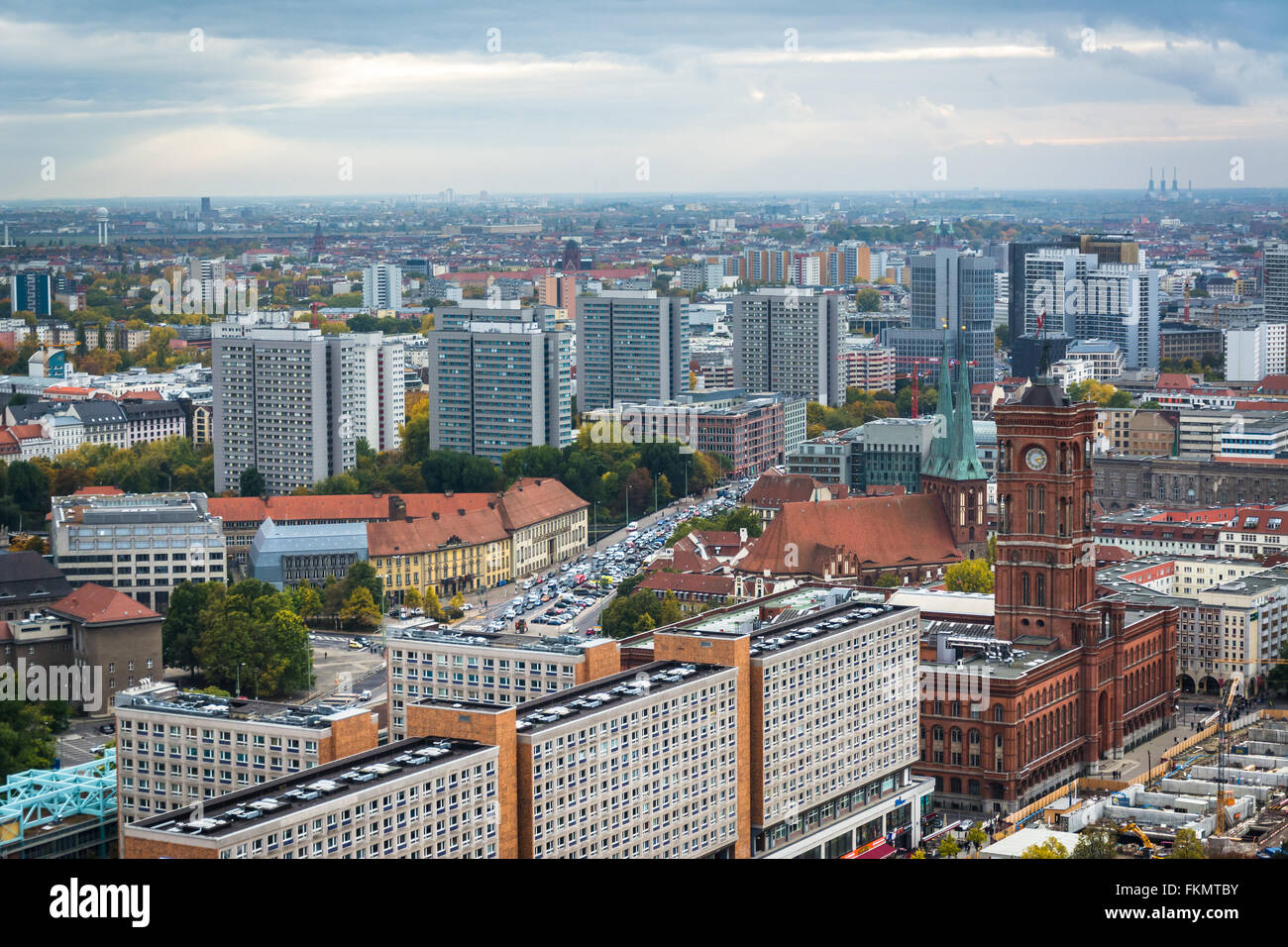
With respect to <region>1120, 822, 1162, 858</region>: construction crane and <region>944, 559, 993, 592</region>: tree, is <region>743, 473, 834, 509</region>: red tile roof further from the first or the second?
<region>1120, 822, 1162, 858</region>: construction crane

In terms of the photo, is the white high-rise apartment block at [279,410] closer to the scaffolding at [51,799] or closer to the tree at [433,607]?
the tree at [433,607]

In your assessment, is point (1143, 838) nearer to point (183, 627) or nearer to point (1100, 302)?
point (183, 627)

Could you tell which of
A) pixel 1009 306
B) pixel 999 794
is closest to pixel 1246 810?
pixel 999 794

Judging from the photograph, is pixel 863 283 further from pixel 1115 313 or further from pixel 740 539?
pixel 740 539

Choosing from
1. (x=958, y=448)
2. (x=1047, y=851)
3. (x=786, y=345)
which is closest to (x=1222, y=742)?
(x=1047, y=851)

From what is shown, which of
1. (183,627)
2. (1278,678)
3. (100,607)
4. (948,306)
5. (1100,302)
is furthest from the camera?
(948,306)

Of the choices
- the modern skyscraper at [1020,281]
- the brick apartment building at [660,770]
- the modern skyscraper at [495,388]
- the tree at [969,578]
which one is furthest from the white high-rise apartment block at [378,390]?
the modern skyscraper at [1020,281]
